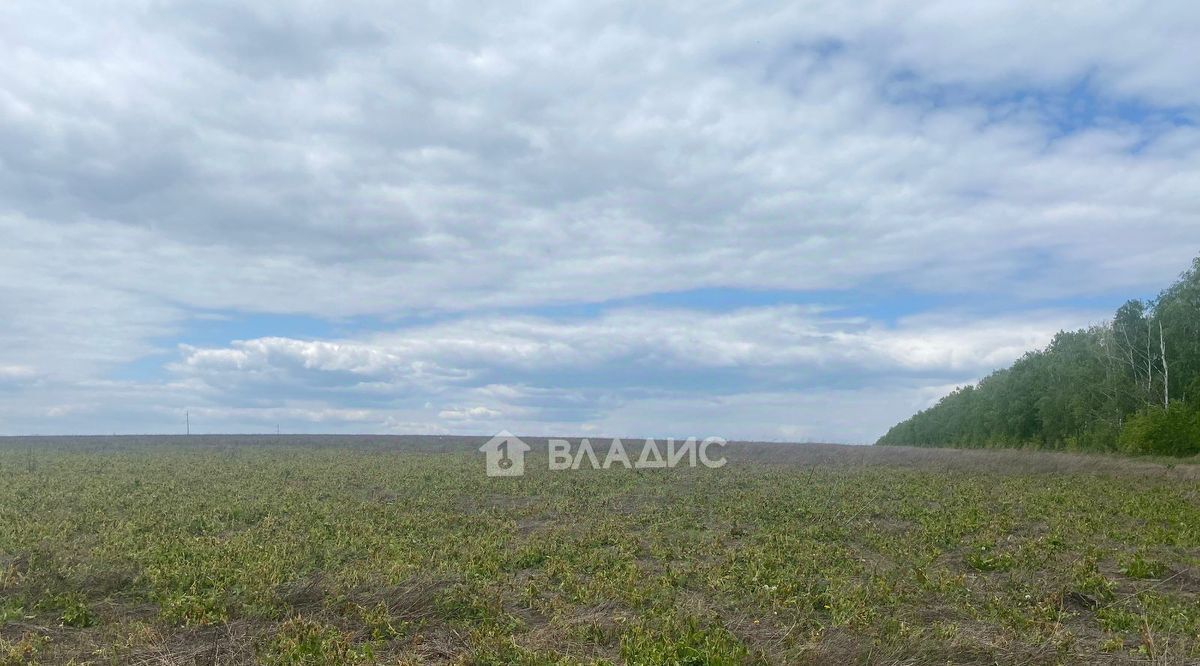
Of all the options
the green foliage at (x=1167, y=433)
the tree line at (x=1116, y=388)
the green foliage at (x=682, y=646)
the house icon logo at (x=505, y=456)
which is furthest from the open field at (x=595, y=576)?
the tree line at (x=1116, y=388)

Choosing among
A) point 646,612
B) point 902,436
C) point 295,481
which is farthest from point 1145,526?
point 902,436

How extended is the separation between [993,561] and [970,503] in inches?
311

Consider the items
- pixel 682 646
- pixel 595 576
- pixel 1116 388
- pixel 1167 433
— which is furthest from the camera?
pixel 1116 388

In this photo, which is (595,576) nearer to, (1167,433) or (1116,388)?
(1167,433)

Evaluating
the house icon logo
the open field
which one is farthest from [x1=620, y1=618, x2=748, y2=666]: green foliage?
the house icon logo

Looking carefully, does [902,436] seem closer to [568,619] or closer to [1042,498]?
[1042,498]

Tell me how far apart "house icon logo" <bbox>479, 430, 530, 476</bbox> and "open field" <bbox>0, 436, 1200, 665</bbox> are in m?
7.42

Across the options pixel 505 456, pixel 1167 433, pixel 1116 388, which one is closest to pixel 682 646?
pixel 505 456

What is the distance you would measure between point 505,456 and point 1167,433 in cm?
3165

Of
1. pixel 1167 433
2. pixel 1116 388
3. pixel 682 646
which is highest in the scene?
pixel 1116 388

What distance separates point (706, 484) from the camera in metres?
26.1

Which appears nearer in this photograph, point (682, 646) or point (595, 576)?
point (682, 646)

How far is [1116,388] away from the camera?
163 feet

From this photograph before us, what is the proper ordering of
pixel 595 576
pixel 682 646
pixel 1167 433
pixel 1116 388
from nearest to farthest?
pixel 682 646, pixel 595 576, pixel 1167 433, pixel 1116 388
